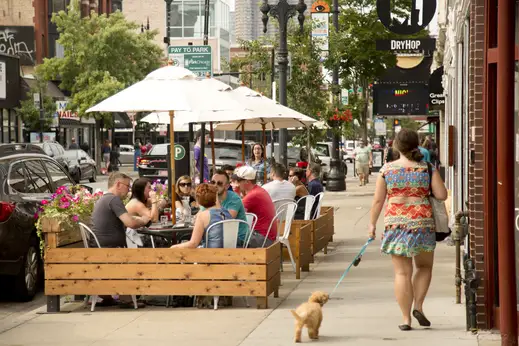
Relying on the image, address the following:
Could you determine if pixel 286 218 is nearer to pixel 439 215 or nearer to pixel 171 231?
pixel 171 231

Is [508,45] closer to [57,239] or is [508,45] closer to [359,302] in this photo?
[359,302]

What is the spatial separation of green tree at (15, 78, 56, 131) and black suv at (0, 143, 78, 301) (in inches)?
1590

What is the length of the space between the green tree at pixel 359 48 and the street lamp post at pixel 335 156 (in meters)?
0.41

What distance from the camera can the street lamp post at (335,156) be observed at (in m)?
31.1

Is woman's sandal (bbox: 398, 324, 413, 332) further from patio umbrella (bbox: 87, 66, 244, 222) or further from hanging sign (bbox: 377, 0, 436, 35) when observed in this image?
hanging sign (bbox: 377, 0, 436, 35)

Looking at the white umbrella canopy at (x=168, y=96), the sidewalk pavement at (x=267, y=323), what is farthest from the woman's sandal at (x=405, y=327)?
the white umbrella canopy at (x=168, y=96)

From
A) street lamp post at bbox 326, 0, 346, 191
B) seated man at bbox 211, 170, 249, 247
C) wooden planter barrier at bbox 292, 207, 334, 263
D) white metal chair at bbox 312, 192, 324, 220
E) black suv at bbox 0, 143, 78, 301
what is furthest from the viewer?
street lamp post at bbox 326, 0, 346, 191

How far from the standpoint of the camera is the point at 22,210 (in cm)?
1188

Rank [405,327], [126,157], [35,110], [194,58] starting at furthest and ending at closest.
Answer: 1. [126,157]
2. [35,110]
3. [194,58]
4. [405,327]

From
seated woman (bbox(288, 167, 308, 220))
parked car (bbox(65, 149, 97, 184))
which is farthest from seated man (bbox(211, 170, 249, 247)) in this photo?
parked car (bbox(65, 149, 97, 184))

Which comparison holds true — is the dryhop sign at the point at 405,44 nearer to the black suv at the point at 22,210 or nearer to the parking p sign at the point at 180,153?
the parking p sign at the point at 180,153

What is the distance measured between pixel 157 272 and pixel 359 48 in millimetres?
22064

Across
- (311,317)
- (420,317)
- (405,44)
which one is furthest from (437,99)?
(311,317)

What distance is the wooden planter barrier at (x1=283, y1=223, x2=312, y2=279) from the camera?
1298 cm
